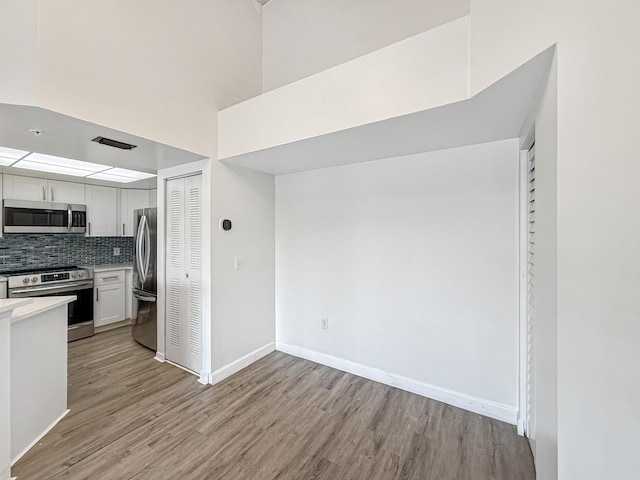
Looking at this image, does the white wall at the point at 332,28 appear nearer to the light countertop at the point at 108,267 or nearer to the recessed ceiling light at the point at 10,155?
the recessed ceiling light at the point at 10,155

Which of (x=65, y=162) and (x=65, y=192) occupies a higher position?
(x=65, y=162)

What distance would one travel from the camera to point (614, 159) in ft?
2.71

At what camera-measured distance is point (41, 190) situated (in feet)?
11.6

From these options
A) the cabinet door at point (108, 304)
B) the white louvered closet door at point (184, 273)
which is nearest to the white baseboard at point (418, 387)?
the white louvered closet door at point (184, 273)

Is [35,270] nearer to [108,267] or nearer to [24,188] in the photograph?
[108,267]

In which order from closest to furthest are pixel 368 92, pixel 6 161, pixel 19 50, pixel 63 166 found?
pixel 19 50, pixel 368 92, pixel 6 161, pixel 63 166

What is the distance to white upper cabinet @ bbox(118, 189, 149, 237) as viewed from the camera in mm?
4330

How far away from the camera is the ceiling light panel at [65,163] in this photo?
2659 mm

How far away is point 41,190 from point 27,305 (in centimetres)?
257

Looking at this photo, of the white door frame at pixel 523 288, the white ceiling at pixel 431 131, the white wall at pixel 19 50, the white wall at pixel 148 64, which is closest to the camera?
the white ceiling at pixel 431 131

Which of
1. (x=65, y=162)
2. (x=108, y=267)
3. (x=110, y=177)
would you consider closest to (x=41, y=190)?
(x=110, y=177)

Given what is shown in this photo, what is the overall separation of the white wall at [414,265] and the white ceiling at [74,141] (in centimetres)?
130

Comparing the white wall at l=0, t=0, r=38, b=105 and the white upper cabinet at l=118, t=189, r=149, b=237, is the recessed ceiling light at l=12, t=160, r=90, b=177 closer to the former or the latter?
the white upper cabinet at l=118, t=189, r=149, b=237

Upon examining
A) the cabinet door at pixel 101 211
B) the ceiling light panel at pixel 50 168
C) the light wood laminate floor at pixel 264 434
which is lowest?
the light wood laminate floor at pixel 264 434
